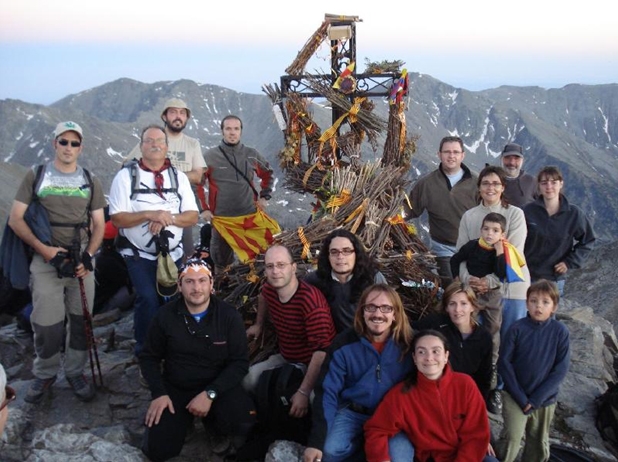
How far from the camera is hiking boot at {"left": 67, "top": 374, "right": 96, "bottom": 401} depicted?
A: 5551 millimetres

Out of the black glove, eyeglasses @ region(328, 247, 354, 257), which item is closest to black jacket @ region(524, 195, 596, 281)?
eyeglasses @ region(328, 247, 354, 257)

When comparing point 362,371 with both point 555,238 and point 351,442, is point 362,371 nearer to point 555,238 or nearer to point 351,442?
point 351,442

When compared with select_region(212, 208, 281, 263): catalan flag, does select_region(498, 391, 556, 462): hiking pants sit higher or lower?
lower

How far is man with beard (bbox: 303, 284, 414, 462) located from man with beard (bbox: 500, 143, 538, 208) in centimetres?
349

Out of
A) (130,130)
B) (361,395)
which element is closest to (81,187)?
(361,395)

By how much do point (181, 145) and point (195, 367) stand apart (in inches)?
125

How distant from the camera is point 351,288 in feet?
16.3

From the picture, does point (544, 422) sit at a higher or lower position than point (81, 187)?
lower

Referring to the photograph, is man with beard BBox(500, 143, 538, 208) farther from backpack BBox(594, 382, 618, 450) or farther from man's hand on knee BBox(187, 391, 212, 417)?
man's hand on knee BBox(187, 391, 212, 417)

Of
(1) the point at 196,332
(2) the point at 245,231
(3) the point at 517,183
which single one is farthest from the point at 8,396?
(3) the point at 517,183

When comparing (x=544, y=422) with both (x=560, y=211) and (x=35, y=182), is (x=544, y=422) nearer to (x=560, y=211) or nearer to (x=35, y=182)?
(x=560, y=211)

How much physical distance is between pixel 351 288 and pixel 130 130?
202032 mm

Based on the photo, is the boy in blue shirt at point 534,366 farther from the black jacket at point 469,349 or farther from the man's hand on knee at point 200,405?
the man's hand on knee at point 200,405

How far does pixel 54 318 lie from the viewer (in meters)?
5.26
